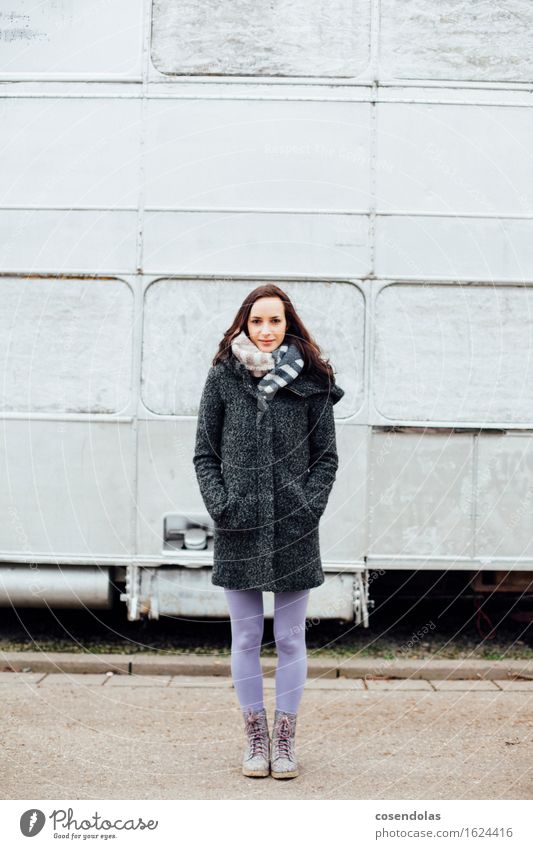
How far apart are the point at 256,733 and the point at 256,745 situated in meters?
0.05

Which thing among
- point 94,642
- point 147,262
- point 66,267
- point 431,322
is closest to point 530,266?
point 431,322

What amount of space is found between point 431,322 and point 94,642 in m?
2.96

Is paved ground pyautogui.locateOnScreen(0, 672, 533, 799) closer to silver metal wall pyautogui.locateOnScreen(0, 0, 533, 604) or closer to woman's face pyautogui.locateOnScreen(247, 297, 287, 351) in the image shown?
silver metal wall pyautogui.locateOnScreen(0, 0, 533, 604)

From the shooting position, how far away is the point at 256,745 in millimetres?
4461

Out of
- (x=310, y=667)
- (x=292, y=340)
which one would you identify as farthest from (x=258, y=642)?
(x=310, y=667)

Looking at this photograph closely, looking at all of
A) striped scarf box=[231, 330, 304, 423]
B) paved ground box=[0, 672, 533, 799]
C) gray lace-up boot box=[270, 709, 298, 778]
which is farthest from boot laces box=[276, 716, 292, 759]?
striped scarf box=[231, 330, 304, 423]

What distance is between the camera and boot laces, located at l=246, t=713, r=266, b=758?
14.6ft

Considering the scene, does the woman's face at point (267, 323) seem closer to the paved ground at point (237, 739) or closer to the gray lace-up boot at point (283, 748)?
the gray lace-up boot at point (283, 748)

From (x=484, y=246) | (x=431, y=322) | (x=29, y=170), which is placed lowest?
(x=431, y=322)

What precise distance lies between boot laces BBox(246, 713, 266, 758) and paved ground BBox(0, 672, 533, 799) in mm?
124

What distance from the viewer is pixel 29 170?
6.49m

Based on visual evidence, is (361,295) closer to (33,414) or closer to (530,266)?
(530,266)

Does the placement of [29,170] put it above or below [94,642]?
above

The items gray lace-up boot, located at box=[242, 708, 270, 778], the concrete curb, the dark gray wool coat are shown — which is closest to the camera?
the dark gray wool coat
